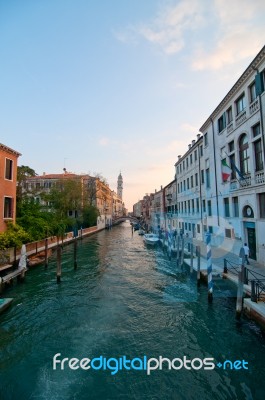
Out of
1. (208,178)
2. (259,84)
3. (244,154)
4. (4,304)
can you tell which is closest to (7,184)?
(4,304)

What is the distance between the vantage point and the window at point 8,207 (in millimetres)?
18922

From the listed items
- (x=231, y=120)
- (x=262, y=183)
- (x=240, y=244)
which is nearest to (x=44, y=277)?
(x=240, y=244)

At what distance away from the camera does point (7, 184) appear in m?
19.0

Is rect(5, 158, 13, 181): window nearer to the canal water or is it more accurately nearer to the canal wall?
the canal water

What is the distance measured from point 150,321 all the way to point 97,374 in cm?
358

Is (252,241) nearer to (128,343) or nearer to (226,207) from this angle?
(226,207)

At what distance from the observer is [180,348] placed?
782 centimetres

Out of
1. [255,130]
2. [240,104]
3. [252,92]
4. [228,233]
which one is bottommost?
[228,233]

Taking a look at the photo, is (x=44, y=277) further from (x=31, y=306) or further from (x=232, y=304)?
(x=232, y=304)

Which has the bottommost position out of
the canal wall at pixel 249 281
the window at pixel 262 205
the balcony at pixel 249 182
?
the canal wall at pixel 249 281

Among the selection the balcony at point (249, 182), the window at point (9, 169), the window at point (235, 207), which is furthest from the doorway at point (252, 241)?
the window at point (9, 169)

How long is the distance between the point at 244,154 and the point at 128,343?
49.0 ft

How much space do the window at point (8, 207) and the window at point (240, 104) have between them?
20228 millimetres

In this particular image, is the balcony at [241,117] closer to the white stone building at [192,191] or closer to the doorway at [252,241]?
the doorway at [252,241]
